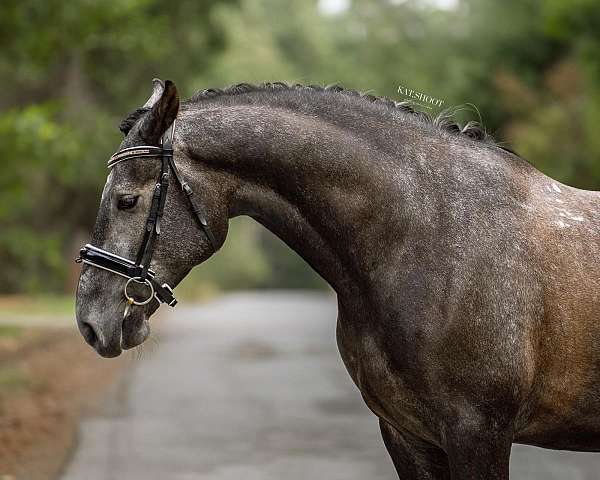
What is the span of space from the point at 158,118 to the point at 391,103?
1053 millimetres

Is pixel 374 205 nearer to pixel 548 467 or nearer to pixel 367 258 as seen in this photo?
pixel 367 258

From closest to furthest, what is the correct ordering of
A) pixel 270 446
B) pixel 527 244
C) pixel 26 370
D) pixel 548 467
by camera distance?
pixel 527 244, pixel 548 467, pixel 270 446, pixel 26 370

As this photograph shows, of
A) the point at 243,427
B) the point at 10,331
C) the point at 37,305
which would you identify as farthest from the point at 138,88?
the point at 243,427

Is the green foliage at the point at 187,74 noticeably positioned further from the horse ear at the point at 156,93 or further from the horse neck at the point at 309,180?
the horse neck at the point at 309,180

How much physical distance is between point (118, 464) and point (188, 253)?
13.6ft

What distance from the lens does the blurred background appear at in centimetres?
1168

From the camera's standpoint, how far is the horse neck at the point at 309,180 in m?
3.68

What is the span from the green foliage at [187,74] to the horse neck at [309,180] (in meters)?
2.66

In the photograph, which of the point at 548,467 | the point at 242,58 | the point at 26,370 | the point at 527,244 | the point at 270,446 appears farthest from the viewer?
the point at 242,58

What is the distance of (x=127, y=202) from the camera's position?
3.59m

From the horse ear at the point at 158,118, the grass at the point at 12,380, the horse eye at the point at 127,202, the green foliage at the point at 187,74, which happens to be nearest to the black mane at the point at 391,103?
the horse ear at the point at 158,118

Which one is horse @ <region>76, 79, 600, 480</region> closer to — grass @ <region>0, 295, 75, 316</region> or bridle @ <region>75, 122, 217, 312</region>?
bridle @ <region>75, 122, 217, 312</region>

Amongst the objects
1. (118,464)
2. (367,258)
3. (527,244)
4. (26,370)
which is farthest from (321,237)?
(26,370)

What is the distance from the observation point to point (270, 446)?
8.03m
